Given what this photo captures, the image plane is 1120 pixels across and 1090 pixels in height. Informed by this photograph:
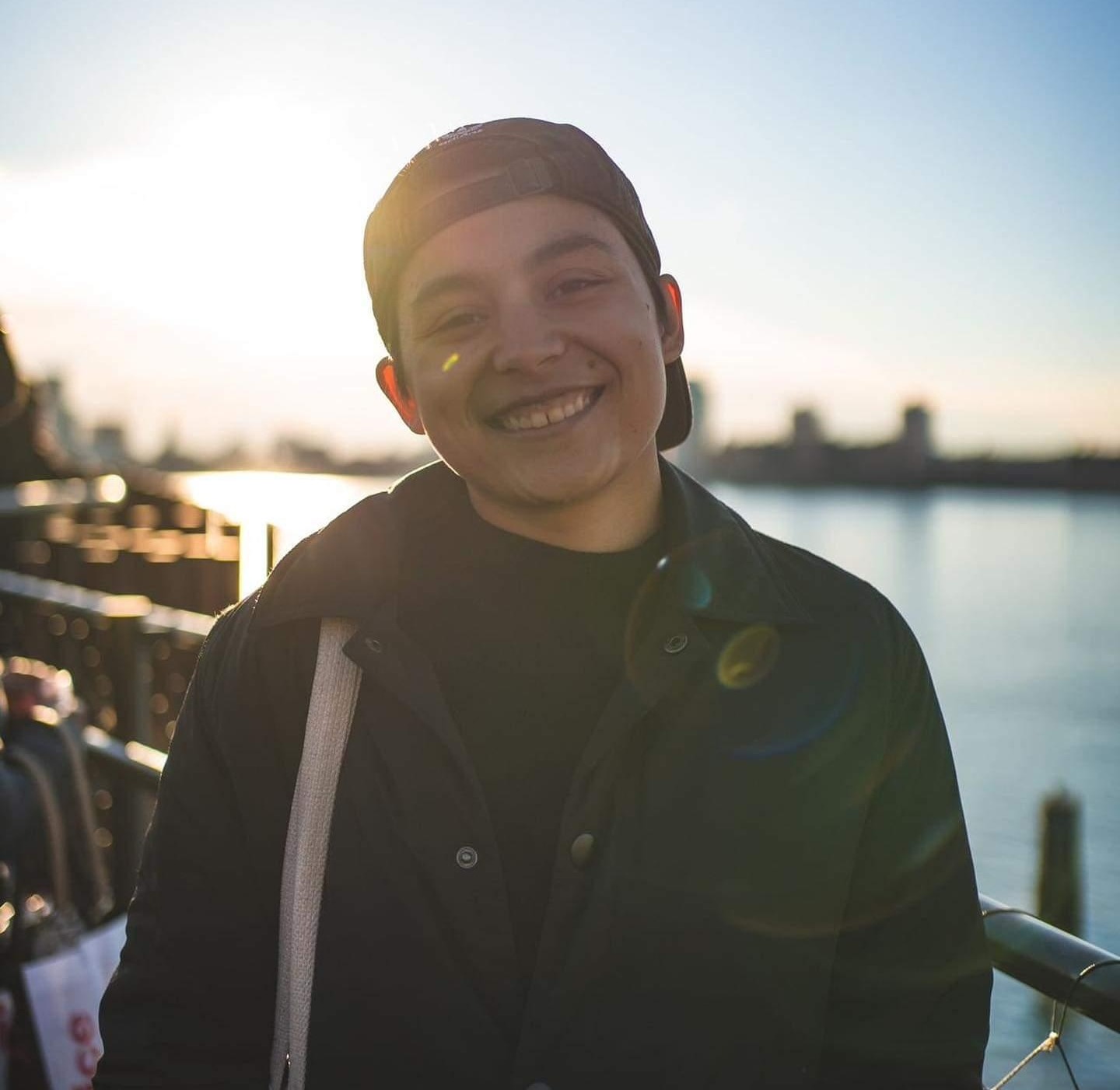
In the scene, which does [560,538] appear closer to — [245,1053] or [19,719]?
[245,1053]

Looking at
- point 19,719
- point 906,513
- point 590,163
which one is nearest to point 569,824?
point 590,163

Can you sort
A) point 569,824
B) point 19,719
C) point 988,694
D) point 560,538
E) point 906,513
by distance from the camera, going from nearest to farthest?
point 569,824, point 560,538, point 19,719, point 988,694, point 906,513

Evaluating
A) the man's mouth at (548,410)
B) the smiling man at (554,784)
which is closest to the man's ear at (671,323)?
the smiling man at (554,784)

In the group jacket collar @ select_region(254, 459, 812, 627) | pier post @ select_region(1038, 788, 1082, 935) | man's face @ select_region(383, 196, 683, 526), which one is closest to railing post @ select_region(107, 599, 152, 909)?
jacket collar @ select_region(254, 459, 812, 627)

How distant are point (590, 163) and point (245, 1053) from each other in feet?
5.11

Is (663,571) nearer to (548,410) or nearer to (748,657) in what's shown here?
(748,657)

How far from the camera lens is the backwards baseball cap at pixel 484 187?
1.96 metres

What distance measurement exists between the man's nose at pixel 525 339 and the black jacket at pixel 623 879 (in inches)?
16.9

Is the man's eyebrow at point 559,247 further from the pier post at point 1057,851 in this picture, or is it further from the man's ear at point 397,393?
the pier post at point 1057,851

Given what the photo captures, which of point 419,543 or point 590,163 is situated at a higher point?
point 590,163

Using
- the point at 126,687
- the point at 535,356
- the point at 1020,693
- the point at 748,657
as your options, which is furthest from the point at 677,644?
the point at 1020,693

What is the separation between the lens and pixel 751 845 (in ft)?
5.83

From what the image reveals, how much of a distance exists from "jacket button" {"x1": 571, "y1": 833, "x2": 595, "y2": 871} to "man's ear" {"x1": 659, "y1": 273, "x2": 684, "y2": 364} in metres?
0.94

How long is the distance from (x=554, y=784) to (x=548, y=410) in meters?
0.60
